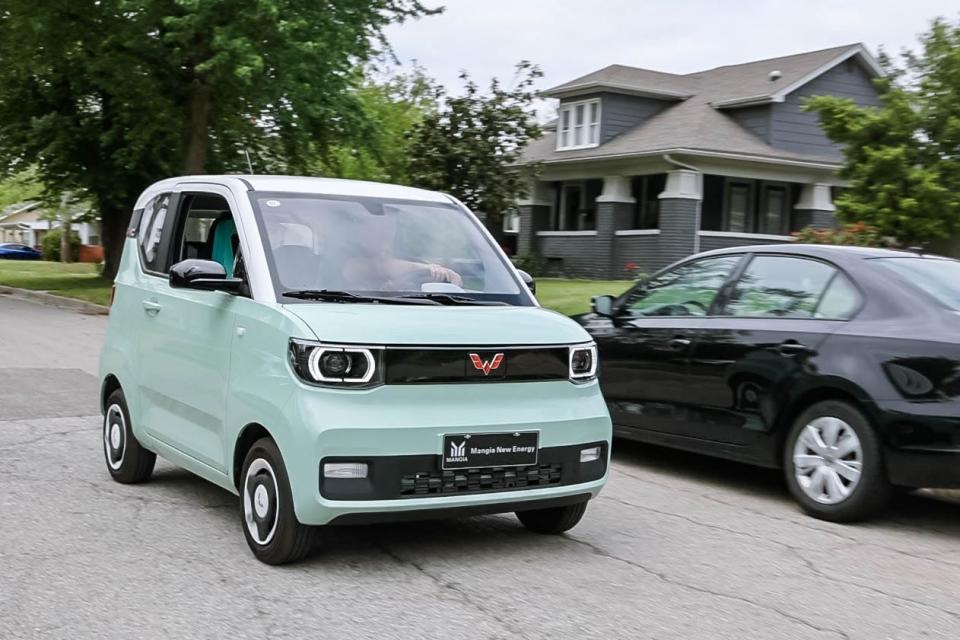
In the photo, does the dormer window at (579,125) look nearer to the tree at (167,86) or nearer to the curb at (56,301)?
the tree at (167,86)

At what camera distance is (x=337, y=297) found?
17.4ft

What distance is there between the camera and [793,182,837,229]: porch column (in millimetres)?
33156

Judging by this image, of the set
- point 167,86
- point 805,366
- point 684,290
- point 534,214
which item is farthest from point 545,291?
point 805,366

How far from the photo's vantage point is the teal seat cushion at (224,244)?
632 centimetres

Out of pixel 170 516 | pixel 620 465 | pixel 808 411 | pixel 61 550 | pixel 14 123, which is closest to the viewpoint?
pixel 61 550

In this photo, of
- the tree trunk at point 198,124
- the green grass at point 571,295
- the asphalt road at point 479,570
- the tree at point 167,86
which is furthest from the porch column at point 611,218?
the asphalt road at point 479,570

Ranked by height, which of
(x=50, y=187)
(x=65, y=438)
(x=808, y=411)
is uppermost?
(x=50, y=187)

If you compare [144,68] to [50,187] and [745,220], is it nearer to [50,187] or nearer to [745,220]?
[50,187]

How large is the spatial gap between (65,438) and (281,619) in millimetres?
4633

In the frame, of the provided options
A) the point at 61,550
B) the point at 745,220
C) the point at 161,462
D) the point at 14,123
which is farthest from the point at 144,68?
the point at 61,550

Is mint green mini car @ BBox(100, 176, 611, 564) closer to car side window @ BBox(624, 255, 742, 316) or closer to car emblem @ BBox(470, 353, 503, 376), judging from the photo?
car emblem @ BBox(470, 353, 503, 376)

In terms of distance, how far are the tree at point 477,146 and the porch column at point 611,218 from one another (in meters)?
3.35

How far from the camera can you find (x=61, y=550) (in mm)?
5344

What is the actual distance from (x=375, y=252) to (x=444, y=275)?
380mm
